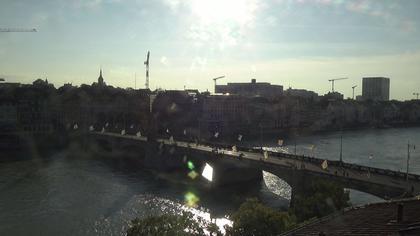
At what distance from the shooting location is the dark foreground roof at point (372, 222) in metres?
11.7

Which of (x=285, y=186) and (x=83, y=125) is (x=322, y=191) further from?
(x=83, y=125)

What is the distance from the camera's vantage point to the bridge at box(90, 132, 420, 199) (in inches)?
1759

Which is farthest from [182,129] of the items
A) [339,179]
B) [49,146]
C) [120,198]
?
[339,179]

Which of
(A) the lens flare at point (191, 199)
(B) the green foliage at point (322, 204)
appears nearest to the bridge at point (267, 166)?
(B) the green foliage at point (322, 204)

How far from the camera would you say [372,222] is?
1311cm

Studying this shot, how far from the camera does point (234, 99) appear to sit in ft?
540

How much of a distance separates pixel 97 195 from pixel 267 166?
60.1 ft

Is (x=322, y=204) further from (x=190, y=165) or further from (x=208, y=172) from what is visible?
(x=190, y=165)

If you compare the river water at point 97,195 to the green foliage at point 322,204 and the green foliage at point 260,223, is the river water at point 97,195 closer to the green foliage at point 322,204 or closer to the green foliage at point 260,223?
the green foliage at point 322,204

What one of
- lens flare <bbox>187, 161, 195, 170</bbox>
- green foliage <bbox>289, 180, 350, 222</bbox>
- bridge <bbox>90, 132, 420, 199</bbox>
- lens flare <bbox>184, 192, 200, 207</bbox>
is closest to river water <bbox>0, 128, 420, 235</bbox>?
lens flare <bbox>184, 192, 200, 207</bbox>

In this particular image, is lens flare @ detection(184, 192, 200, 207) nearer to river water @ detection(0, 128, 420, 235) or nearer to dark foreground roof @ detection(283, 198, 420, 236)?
river water @ detection(0, 128, 420, 235)

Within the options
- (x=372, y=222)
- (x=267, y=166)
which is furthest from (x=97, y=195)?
(x=372, y=222)

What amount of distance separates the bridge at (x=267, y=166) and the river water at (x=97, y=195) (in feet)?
9.35

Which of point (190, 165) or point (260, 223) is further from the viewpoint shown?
point (190, 165)
